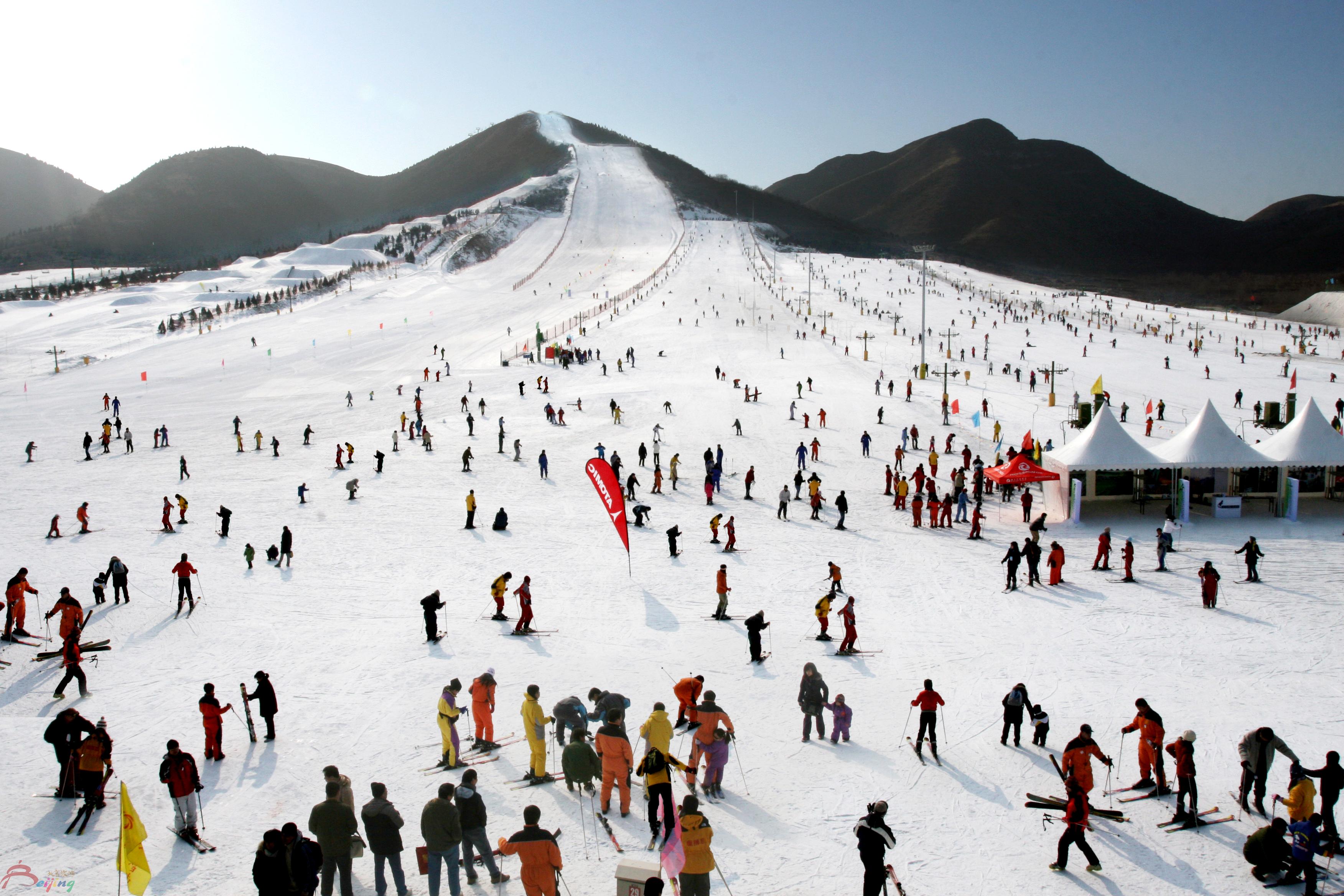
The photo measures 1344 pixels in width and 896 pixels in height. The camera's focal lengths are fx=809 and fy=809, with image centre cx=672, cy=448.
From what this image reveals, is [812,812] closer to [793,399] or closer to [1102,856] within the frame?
[1102,856]

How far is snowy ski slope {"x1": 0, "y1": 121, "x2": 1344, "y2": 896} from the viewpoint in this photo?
Result: 743cm

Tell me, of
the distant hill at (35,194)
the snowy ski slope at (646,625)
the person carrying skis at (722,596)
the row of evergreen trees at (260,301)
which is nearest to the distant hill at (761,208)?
the row of evergreen trees at (260,301)

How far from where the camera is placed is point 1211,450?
19234mm

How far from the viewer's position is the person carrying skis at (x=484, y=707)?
8.68m

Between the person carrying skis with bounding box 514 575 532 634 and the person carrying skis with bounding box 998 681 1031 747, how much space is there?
6.78m

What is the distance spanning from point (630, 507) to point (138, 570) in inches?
420

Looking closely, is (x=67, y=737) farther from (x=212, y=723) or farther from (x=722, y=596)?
(x=722, y=596)

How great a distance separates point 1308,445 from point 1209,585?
8927 millimetres

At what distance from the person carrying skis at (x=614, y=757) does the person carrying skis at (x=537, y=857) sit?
160 cm

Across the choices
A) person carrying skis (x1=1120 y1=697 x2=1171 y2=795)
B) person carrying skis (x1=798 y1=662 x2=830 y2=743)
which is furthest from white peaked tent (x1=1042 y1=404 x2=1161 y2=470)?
person carrying skis (x1=798 y1=662 x2=830 y2=743)

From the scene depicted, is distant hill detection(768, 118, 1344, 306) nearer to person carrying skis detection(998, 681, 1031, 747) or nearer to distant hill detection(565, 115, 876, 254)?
distant hill detection(565, 115, 876, 254)

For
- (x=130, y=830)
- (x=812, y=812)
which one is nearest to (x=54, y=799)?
(x=130, y=830)

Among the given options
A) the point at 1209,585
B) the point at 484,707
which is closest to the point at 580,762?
the point at 484,707

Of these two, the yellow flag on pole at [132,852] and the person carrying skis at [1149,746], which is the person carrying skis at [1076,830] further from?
the yellow flag on pole at [132,852]
